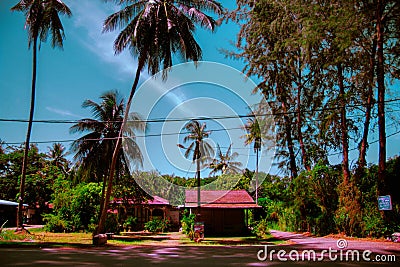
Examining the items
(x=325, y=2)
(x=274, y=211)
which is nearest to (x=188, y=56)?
(x=325, y=2)

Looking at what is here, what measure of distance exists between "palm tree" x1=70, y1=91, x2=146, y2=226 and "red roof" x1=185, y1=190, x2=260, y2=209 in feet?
15.8

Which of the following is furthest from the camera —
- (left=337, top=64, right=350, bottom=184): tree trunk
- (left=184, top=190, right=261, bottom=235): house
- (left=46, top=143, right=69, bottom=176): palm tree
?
(left=46, top=143, right=69, bottom=176): palm tree

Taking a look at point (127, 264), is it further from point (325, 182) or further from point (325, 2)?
point (325, 182)

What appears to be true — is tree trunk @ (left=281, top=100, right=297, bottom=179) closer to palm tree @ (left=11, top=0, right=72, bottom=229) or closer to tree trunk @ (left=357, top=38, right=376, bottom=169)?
tree trunk @ (left=357, top=38, right=376, bottom=169)

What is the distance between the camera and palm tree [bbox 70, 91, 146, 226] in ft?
A: 62.7

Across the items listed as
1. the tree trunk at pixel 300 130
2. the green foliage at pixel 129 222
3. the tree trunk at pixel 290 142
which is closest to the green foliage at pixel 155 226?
the green foliage at pixel 129 222

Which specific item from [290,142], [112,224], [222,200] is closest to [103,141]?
[112,224]

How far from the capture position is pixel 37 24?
15898mm

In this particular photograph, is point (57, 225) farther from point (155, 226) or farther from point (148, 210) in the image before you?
point (148, 210)

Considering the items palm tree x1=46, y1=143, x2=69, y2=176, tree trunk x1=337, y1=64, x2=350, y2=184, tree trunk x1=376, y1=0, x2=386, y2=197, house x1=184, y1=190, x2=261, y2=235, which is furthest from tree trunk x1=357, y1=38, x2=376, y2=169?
palm tree x1=46, y1=143, x2=69, y2=176

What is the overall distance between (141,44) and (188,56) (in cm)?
213

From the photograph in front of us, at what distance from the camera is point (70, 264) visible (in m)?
7.52

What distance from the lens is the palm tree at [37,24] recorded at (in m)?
15.7

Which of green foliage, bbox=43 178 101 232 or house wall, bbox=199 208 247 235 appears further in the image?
house wall, bbox=199 208 247 235
